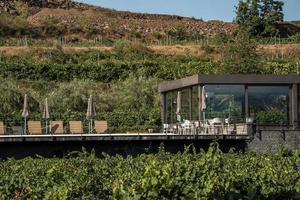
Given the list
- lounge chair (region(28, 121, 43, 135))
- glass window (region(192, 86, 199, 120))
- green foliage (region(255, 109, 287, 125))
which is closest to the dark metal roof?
glass window (region(192, 86, 199, 120))

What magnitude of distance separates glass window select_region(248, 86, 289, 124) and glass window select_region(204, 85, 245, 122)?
1.21 ft

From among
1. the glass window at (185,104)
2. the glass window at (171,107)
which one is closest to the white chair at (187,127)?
the glass window at (185,104)

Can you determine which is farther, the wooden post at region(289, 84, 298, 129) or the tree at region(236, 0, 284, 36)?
the tree at region(236, 0, 284, 36)

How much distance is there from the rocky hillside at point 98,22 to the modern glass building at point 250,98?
141 feet

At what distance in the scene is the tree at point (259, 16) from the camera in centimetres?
6831

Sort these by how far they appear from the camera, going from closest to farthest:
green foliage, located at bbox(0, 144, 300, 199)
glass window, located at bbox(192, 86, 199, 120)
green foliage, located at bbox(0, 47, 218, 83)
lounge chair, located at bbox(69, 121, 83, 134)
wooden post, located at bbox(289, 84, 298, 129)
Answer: green foliage, located at bbox(0, 144, 300, 199) → wooden post, located at bbox(289, 84, 298, 129) → lounge chair, located at bbox(69, 121, 83, 134) → glass window, located at bbox(192, 86, 199, 120) → green foliage, located at bbox(0, 47, 218, 83)

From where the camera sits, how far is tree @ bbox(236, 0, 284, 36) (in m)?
68.3

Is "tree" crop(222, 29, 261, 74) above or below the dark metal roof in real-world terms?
above

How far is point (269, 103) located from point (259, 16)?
4670 centimetres

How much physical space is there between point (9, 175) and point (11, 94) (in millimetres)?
27814

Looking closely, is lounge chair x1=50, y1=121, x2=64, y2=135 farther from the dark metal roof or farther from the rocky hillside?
the rocky hillside

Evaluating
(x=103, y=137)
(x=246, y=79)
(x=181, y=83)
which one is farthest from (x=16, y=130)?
(x=246, y=79)

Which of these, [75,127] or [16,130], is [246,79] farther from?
[16,130]

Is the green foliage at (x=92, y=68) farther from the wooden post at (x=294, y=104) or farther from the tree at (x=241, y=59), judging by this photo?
the wooden post at (x=294, y=104)
